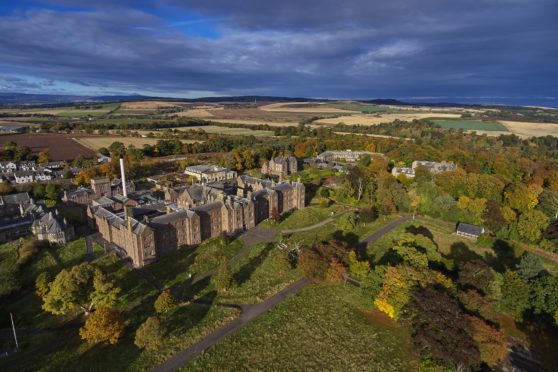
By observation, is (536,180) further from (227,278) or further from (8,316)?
(8,316)

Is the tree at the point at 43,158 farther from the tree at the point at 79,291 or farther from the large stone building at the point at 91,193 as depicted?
the tree at the point at 79,291

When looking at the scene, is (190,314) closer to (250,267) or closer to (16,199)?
(250,267)

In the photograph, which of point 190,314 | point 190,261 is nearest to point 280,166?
point 190,261

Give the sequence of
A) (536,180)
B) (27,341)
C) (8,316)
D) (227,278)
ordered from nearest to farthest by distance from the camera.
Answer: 1. (27,341)
2. (8,316)
3. (227,278)
4. (536,180)

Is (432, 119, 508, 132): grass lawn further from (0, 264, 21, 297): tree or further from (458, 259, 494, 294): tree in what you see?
(0, 264, 21, 297): tree

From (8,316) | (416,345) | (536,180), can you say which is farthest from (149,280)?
(536,180)

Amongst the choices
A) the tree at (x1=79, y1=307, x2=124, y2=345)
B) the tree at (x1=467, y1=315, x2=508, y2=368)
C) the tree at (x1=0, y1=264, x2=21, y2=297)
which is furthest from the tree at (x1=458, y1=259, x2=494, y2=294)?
the tree at (x1=0, y1=264, x2=21, y2=297)
